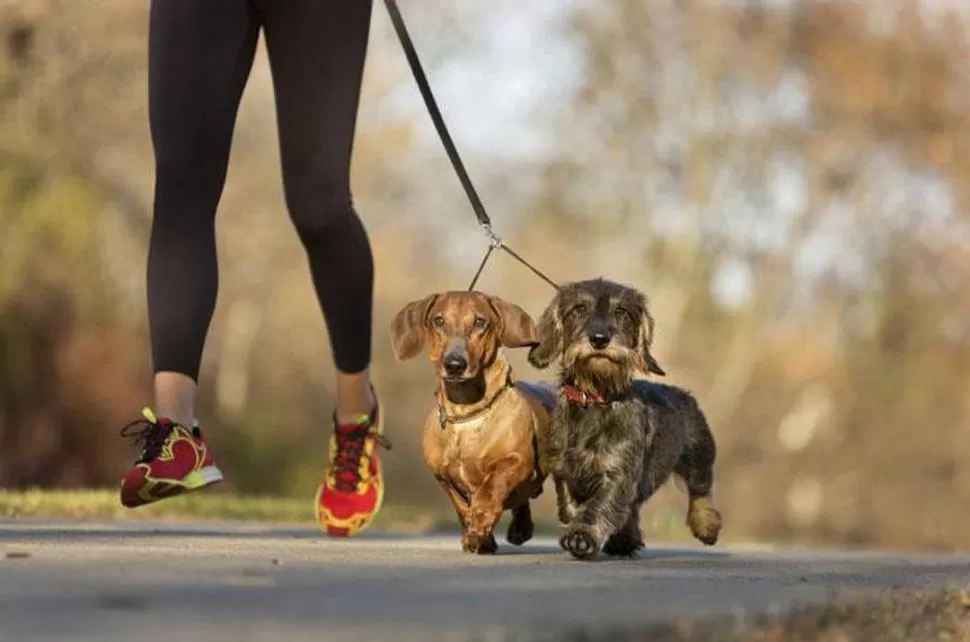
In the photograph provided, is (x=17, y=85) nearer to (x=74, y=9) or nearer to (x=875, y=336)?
(x=74, y=9)

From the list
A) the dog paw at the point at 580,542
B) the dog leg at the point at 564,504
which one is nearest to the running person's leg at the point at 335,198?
the dog leg at the point at 564,504

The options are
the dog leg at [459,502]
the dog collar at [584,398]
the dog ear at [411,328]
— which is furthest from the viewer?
the dog ear at [411,328]

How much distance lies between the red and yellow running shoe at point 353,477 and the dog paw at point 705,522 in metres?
1.01

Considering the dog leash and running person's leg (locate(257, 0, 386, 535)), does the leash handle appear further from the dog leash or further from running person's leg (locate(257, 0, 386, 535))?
running person's leg (locate(257, 0, 386, 535))

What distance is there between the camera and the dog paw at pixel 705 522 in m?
6.42

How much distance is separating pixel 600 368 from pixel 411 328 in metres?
0.63

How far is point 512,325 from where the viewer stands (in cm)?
576

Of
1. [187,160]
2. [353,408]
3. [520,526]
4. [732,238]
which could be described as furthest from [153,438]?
[732,238]

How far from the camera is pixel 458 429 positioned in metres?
5.73

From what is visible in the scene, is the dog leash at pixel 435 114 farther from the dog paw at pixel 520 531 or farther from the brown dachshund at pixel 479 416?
the dog paw at pixel 520 531

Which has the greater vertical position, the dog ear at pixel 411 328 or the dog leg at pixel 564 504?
the dog ear at pixel 411 328

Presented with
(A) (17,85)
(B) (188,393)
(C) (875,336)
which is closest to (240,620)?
(B) (188,393)

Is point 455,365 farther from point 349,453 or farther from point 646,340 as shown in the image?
point 349,453

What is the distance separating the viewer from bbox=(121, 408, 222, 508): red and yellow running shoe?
203 inches
